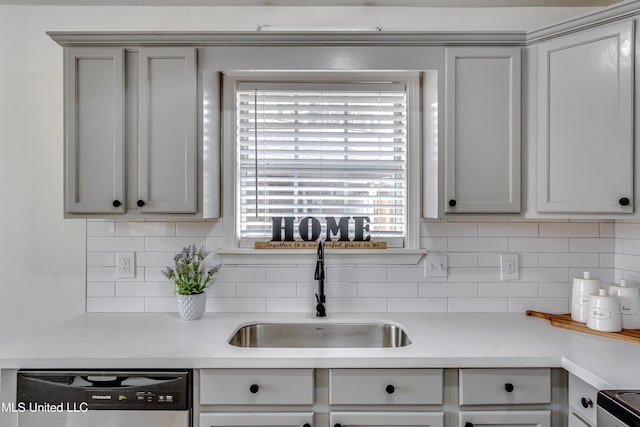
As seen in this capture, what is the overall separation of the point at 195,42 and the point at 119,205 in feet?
2.59

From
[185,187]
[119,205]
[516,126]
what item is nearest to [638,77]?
[516,126]

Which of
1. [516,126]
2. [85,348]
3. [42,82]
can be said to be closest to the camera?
[85,348]

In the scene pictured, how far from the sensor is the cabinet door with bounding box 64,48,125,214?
1.73 m

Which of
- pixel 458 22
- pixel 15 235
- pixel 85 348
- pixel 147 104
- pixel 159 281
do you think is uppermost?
pixel 458 22

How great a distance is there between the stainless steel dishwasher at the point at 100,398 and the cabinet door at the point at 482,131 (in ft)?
4.39

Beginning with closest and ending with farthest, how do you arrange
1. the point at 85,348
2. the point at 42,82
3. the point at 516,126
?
the point at 85,348, the point at 516,126, the point at 42,82

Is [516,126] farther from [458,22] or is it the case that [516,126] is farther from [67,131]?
[67,131]

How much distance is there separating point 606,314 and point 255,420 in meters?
1.47

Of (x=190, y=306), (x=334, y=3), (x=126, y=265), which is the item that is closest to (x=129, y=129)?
(x=126, y=265)

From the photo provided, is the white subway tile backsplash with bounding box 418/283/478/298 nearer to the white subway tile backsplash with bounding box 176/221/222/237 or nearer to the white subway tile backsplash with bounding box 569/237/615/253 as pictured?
the white subway tile backsplash with bounding box 569/237/615/253

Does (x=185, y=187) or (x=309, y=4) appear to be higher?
(x=309, y=4)

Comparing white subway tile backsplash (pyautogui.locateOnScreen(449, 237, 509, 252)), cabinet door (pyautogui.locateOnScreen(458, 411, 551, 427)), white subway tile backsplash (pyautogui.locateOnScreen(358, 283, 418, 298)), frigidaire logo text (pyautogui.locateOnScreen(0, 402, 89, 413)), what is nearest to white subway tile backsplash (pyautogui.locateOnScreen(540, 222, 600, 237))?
white subway tile backsplash (pyautogui.locateOnScreen(449, 237, 509, 252))

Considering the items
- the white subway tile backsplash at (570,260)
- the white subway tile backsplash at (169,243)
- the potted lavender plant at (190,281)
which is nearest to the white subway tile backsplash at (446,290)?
the white subway tile backsplash at (570,260)

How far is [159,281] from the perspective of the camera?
2025 mm
